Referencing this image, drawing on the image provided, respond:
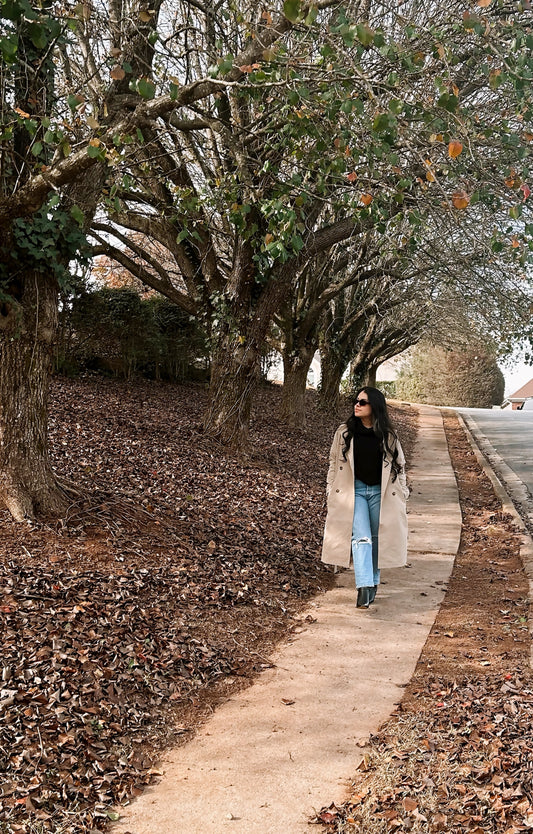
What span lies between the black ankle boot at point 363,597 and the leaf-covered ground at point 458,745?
0.61 metres

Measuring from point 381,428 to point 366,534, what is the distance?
928mm

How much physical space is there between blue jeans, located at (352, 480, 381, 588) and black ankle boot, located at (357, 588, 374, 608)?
0.13 feet

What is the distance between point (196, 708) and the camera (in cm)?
484

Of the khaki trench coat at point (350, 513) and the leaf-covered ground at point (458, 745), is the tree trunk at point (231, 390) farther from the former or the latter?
the leaf-covered ground at point (458, 745)

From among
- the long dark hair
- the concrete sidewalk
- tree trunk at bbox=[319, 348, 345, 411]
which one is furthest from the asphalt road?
the concrete sidewalk

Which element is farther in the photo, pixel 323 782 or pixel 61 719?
pixel 61 719

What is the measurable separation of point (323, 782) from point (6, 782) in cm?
152

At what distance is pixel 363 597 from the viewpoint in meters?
6.77

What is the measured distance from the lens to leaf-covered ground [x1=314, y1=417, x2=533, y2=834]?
3.28 meters

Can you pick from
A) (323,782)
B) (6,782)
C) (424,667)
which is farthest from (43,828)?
(424,667)

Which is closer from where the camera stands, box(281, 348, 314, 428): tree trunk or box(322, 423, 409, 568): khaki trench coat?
box(322, 423, 409, 568): khaki trench coat

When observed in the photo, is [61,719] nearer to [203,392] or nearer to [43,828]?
[43,828]

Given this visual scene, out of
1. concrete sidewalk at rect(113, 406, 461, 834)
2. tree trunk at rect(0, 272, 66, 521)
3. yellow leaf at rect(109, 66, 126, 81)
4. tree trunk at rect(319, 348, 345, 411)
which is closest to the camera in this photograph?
concrete sidewalk at rect(113, 406, 461, 834)

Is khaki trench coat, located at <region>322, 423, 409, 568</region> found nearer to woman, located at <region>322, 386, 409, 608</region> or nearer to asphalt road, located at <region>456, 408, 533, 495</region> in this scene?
woman, located at <region>322, 386, 409, 608</region>
